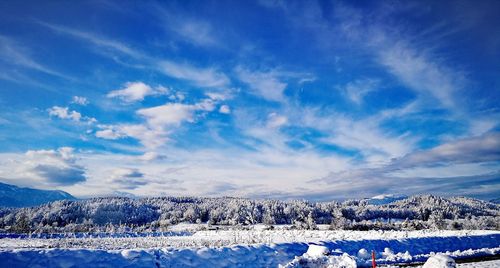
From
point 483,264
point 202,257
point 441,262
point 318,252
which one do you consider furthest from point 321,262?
point 483,264

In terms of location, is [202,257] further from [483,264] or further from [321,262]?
[483,264]

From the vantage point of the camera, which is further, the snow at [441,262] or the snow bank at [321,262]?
the snow bank at [321,262]

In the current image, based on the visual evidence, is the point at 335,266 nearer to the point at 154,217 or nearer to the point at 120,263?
the point at 120,263

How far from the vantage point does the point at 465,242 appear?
30703mm

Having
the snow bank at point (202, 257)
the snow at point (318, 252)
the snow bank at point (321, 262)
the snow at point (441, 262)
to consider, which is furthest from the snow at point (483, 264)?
the snow at point (318, 252)

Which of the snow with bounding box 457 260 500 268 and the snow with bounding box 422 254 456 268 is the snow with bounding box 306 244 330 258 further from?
the snow with bounding box 457 260 500 268

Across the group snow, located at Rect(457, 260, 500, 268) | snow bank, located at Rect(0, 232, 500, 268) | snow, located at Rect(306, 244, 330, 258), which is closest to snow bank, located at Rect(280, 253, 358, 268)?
snow bank, located at Rect(0, 232, 500, 268)

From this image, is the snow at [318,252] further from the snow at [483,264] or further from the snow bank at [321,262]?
the snow at [483,264]

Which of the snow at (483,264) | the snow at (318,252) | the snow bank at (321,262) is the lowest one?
the snow at (483,264)

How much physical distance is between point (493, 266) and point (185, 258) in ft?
51.4

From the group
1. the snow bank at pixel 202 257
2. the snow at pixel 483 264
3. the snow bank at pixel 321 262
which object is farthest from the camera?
the snow at pixel 483 264

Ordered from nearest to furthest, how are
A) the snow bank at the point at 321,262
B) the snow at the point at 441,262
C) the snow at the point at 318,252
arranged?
the snow at the point at 441,262
the snow bank at the point at 321,262
the snow at the point at 318,252

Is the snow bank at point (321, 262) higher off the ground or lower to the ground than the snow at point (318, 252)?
lower

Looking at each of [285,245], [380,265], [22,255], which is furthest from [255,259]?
[22,255]
